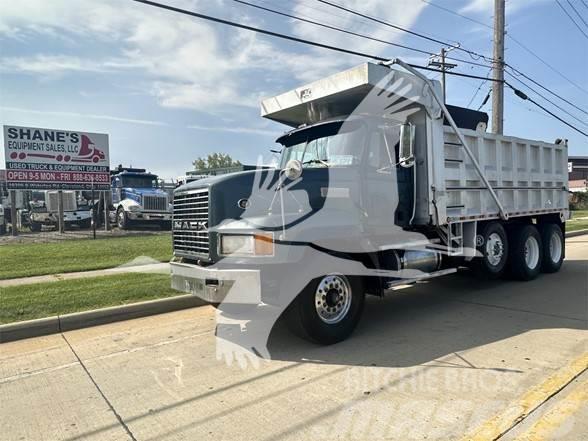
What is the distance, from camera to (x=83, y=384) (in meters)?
4.45

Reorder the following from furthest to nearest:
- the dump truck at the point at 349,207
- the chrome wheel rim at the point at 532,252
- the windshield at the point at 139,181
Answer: the windshield at the point at 139,181 < the chrome wheel rim at the point at 532,252 < the dump truck at the point at 349,207

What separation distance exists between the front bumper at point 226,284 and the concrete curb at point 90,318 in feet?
6.07

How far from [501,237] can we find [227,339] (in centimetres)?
551

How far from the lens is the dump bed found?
24.3 feet

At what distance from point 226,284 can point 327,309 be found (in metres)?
1.24

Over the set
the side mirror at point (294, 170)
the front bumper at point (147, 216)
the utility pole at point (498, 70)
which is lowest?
the front bumper at point (147, 216)

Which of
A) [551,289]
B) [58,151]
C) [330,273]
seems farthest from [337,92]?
[58,151]

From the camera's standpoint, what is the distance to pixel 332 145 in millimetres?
6223

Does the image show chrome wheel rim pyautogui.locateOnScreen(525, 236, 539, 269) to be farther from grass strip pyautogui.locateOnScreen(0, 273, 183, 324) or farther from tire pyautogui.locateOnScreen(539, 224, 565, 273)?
grass strip pyautogui.locateOnScreen(0, 273, 183, 324)

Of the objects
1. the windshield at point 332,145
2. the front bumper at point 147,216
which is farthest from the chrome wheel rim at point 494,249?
the front bumper at point 147,216

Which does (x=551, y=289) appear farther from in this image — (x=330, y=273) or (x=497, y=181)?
(x=330, y=273)

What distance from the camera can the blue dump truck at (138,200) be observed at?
21406mm

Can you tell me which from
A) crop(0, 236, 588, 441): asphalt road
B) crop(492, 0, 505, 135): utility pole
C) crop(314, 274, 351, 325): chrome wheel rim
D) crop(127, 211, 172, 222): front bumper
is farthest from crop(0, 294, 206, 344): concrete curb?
crop(127, 211, 172, 222): front bumper

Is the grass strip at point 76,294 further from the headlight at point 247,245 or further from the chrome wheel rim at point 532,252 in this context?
the chrome wheel rim at point 532,252
